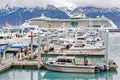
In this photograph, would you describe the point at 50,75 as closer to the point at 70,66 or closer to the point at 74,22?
the point at 70,66

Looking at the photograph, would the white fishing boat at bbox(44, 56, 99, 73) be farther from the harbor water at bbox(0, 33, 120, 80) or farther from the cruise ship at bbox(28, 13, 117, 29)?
the cruise ship at bbox(28, 13, 117, 29)

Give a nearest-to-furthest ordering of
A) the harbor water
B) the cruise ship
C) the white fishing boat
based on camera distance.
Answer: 1. the harbor water
2. the white fishing boat
3. the cruise ship

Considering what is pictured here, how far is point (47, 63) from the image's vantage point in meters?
35.7


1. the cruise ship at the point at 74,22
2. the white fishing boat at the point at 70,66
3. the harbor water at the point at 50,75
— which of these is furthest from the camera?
the cruise ship at the point at 74,22

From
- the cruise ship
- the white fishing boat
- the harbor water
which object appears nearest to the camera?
the harbor water

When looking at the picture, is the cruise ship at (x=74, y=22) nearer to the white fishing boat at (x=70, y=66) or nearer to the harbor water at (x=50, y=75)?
the harbor water at (x=50, y=75)

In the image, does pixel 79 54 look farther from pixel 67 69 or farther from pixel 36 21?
pixel 36 21

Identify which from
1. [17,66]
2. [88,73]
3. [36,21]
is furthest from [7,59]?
[36,21]

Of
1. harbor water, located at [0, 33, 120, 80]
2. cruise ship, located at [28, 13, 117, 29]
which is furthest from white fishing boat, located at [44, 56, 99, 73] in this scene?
cruise ship, located at [28, 13, 117, 29]

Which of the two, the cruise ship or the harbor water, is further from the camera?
the cruise ship

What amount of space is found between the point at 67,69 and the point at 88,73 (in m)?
2.14

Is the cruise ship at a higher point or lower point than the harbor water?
higher

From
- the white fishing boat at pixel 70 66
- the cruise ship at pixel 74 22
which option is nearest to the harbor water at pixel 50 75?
the white fishing boat at pixel 70 66

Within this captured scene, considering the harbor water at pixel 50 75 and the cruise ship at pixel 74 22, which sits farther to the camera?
the cruise ship at pixel 74 22
